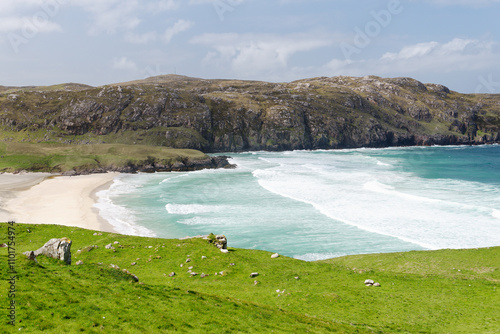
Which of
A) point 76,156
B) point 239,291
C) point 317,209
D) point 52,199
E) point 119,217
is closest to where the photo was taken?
point 239,291

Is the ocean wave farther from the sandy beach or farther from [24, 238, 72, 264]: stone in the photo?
[24, 238, 72, 264]: stone

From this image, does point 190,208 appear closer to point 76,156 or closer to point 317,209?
point 317,209

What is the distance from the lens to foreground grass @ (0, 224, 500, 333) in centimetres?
1458

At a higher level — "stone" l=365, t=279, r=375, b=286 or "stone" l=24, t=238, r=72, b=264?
"stone" l=24, t=238, r=72, b=264

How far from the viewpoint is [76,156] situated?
106 metres

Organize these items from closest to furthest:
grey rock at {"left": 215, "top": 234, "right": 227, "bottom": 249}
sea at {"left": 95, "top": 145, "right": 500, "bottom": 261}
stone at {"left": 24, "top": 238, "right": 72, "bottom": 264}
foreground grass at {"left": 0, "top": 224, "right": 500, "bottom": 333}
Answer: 1. foreground grass at {"left": 0, "top": 224, "right": 500, "bottom": 333}
2. stone at {"left": 24, "top": 238, "right": 72, "bottom": 264}
3. grey rock at {"left": 215, "top": 234, "right": 227, "bottom": 249}
4. sea at {"left": 95, "top": 145, "right": 500, "bottom": 261}

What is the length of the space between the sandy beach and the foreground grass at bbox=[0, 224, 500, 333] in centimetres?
1802

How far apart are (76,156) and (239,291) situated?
325 feet

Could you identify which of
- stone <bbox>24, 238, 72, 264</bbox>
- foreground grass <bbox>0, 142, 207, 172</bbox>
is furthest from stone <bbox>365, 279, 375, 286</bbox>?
foreground grass <bbox>0, 142, 207, 172</bbox>

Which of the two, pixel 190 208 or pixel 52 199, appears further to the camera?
pixel 52 199

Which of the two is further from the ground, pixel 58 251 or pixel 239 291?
pixel 58 251

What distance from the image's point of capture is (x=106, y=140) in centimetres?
13900

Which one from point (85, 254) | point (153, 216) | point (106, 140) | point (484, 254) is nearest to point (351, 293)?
point (484, 254)

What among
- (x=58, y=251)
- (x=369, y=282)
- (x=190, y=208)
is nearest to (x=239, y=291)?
(x=369, y=282)
